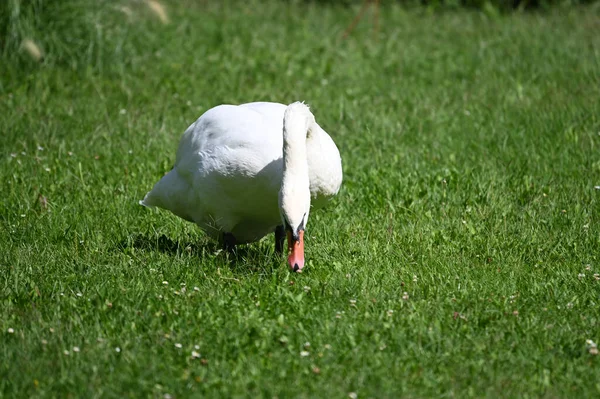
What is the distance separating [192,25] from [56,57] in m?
2.74

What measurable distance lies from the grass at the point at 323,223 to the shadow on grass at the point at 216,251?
27 millimetres

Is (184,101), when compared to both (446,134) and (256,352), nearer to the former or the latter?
(446,134)

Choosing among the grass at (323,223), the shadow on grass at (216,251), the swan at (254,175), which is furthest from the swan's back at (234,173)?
the grass at (323,223)

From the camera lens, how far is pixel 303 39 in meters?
12.2

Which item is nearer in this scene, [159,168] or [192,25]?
[159,168]

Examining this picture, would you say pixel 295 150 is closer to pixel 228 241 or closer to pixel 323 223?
pixel 228 241

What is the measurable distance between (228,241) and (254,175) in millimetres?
744

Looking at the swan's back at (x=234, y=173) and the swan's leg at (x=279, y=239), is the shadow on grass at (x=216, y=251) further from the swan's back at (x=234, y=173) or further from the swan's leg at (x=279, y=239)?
the swan's back at (x=234, y=173)

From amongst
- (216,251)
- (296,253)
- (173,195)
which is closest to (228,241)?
(216,251)

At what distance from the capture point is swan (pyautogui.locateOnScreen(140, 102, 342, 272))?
5090 mm

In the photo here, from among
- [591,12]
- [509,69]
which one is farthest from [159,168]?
[591,12]

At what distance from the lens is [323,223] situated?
21.7ft

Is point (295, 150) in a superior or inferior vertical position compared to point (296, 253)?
superior

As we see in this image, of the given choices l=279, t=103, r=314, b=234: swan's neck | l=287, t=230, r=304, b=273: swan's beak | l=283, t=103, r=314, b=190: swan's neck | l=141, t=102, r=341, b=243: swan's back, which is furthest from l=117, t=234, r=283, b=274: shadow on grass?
l=283, t=103, r=314, b=190: swan's neck
